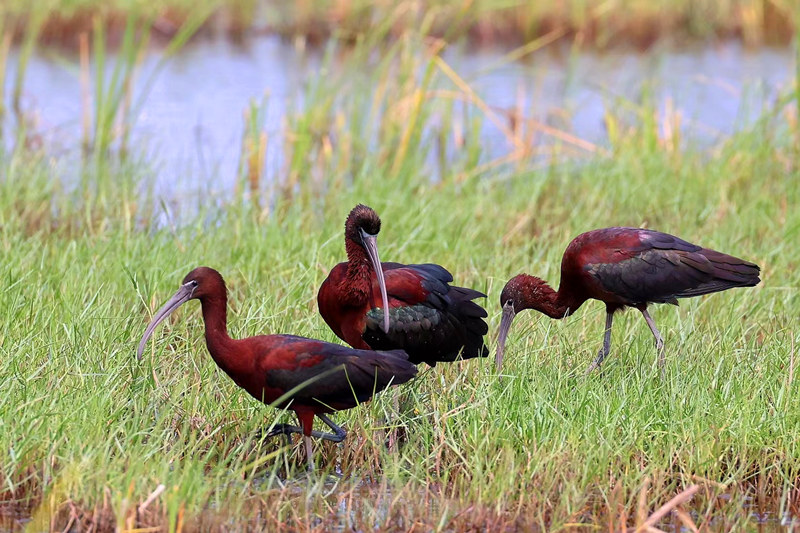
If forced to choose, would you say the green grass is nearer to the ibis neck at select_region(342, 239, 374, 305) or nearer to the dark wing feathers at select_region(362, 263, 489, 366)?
the dark wing feathers at select_region(362, 263, 489, 366)

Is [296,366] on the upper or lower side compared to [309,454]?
upper

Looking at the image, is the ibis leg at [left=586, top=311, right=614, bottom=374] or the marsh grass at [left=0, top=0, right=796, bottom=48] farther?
the marsh grass at [left=0, top=0, right=796, bottom=48]

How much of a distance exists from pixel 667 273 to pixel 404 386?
1252 mm

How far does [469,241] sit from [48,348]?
2626 mm

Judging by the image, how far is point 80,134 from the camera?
1018cm

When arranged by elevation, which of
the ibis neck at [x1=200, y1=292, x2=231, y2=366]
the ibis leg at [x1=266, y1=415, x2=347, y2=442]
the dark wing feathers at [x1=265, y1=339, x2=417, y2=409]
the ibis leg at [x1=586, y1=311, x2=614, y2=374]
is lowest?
the ibis leg at [x1=266, y1=415, x2=347, y2=442]

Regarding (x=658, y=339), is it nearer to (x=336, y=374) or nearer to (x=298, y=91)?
(x=336, y=374)

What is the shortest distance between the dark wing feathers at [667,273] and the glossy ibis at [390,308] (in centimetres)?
63

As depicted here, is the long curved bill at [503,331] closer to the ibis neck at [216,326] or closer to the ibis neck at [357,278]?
the ibis neck at [357,278]

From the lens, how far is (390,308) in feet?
15.0

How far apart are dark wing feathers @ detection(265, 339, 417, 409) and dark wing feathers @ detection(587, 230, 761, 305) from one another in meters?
1.23

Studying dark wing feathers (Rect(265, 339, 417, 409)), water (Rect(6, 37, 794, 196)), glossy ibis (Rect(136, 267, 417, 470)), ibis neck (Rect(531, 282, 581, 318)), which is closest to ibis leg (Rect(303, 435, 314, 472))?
glossy ibis (Rect(136, 267, 417, 470))

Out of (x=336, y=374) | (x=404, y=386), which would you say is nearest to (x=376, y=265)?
(x=404, y=386)

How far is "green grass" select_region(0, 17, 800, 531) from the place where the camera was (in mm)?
3750
